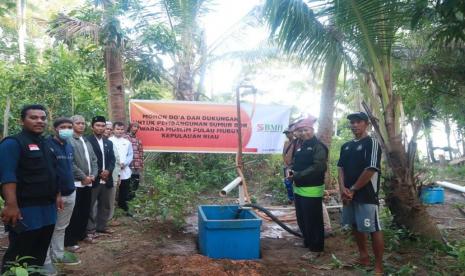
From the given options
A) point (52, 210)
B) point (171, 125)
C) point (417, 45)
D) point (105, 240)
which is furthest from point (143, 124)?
point (417, 45)

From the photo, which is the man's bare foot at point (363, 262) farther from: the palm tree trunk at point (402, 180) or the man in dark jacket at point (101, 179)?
the man in dark jacket at point (101, 179)

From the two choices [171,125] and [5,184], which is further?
[171,125]

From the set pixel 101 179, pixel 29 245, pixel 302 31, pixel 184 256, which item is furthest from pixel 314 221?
pixel 29 245

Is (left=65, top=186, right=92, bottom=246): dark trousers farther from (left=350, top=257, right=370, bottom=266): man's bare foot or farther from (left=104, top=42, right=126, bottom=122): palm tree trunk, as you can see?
(left=350, top=257, right=370, bottom=266): man's bare foot

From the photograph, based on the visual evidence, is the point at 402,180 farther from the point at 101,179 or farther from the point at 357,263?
the point at 101,179

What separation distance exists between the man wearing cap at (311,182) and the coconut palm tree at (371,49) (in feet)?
2.53

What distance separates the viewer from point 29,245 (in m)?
3.11

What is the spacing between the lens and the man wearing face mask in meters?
3.62

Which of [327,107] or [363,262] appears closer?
[363,262]

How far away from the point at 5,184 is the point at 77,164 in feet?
5.06

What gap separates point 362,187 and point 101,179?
3086 millimetres

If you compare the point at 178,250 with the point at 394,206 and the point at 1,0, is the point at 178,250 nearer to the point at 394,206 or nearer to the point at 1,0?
the point at 394,206

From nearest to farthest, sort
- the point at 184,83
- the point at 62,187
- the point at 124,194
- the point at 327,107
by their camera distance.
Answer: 1. the point at 62,187
2. the point at 124,194
3. the point at 327,107
4. the point at 184,83

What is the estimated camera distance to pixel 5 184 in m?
2.84
